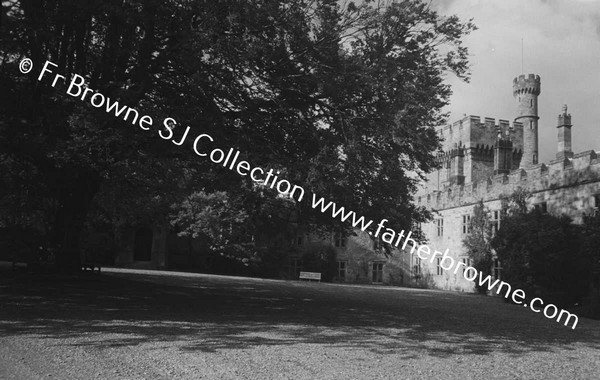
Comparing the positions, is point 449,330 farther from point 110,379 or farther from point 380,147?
point 110,379

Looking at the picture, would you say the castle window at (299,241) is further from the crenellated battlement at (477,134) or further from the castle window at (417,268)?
the crenellated battlement at (477,134)

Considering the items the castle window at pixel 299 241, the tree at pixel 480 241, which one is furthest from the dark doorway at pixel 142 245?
the tree at pixel 480 241

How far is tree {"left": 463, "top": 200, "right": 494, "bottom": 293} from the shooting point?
33.6m

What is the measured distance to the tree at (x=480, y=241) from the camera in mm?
33609

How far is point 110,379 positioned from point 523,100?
60.6m

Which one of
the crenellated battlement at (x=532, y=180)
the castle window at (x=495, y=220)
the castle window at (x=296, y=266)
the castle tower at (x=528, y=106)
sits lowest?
the castle window at (x=296, y=266)

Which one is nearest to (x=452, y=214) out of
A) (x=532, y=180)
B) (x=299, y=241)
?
(x=532, y=180)

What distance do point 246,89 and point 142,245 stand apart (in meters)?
32.4

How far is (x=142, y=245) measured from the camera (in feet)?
150

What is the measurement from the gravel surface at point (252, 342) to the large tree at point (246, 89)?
10.3 feet

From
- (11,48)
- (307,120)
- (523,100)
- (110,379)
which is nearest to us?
(110,379)

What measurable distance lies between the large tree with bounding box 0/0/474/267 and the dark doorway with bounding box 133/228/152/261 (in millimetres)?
29240

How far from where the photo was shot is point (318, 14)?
47.4ft

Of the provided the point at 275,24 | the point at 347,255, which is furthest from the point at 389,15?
the point at 347,255
